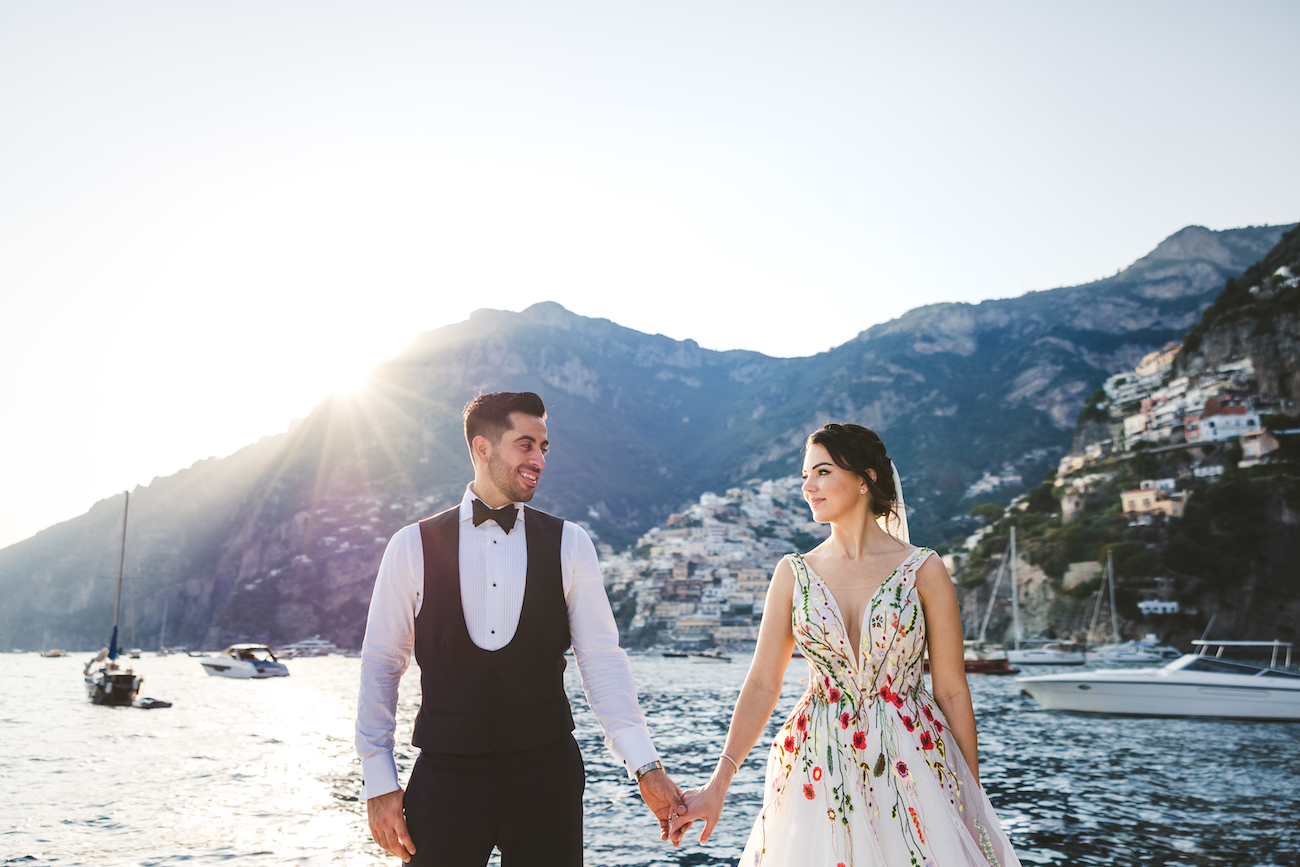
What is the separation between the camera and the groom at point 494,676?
8.44ft

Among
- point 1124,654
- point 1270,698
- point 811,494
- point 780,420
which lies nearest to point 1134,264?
point 780,420

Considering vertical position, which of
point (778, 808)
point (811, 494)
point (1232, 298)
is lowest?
point (778, 808)

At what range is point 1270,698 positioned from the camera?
2583 centimetres

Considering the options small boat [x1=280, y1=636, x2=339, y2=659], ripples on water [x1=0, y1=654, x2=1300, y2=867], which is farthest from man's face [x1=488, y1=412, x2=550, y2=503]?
small boat [x1=280, y1=636, x2=339, y2=659]

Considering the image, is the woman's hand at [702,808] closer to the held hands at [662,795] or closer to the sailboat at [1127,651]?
the held hands at [662,795]

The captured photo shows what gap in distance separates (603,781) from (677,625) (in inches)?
3467

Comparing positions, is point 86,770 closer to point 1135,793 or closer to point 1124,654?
point 1135,793

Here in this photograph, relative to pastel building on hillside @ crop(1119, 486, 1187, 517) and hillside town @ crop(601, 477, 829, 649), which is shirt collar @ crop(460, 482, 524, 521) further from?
hillside town @ crop(601, 477, 829, 649)

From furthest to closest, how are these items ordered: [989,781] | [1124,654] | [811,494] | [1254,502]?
[1254,502], [1124,654], [989,781], [811,494]

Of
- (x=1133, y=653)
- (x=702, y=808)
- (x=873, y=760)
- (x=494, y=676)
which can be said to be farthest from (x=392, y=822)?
(x=1133, y=653)

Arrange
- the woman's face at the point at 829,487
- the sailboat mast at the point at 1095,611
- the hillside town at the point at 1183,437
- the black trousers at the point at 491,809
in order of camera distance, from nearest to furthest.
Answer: the black trousers at the point at 491,809, the woman's face at the point at 829,487, the sailboat mast at the point at 1095,611, the hillside town at the point at 1183,437

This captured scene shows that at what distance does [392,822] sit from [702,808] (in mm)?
965

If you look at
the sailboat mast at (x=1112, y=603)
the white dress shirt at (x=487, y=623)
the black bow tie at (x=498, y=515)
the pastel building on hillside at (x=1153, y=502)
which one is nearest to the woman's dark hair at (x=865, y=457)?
the white dress shirt at (x=487, y=623)

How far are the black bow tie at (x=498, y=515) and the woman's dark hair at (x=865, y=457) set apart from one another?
105cm
